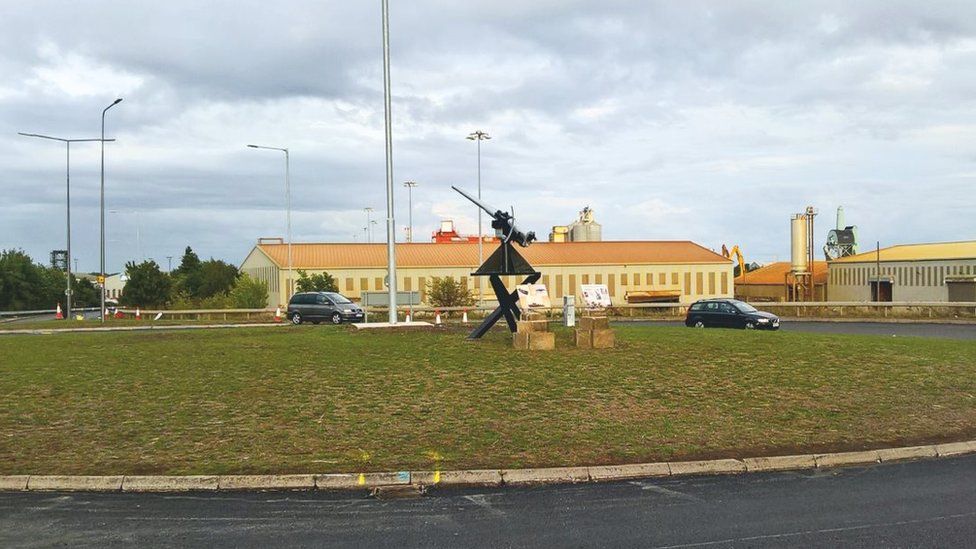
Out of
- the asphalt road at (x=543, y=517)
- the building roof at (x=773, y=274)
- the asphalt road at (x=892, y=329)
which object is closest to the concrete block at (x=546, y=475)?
the asphalt road at (x=543, y=517)

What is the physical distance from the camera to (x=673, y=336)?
64.0ft

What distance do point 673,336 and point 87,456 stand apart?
13.9m

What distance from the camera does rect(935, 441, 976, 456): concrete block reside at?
9.62m

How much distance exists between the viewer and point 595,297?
57.4 feet

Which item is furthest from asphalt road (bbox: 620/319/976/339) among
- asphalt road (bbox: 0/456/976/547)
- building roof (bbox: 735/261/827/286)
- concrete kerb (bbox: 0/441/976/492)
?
building roof (bbox: 735/261/827/286)

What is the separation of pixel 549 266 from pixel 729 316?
39.3 meters

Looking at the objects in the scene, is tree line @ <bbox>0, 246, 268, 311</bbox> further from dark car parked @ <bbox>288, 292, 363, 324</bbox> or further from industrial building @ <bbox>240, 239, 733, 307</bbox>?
dark car parked @ <bbox>288, 292, 363, 324</bbox>

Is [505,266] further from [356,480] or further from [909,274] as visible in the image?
[909,274]

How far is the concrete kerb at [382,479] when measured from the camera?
7.82 metres

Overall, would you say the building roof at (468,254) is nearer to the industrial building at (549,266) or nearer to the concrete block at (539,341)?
the industrial building at (549,266)

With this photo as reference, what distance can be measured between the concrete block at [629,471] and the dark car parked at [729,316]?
84.1ft

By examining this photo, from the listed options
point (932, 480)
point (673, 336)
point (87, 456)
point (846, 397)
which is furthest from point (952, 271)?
point (87, 456)

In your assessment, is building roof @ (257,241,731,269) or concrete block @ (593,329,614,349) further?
building roof @ (257,241,731,269)

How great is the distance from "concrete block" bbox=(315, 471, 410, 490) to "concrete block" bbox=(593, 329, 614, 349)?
911 centimetres
